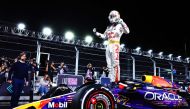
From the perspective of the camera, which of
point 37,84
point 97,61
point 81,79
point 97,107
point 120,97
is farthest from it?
point 97,61

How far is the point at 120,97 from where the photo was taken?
161 inches

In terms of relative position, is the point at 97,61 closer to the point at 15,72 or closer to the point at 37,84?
the point at 37,84

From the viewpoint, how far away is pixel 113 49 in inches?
206

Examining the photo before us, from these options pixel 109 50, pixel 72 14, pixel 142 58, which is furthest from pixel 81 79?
pixel 72 14

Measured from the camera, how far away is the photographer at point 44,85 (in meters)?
8.37

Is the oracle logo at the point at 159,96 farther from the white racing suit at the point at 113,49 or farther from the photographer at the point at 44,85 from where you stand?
the photographer at the point at 44,85

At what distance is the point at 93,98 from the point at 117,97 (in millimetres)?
935

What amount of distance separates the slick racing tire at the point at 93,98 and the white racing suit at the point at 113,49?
1793mm

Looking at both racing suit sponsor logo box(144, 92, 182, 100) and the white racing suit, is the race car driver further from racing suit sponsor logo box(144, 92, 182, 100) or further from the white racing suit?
racing suit sponsor logo box(144, 92, 182, 100)

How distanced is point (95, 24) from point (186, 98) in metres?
18.4

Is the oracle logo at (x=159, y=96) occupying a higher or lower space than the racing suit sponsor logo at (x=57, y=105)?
higher

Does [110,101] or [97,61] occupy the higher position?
[97,61]

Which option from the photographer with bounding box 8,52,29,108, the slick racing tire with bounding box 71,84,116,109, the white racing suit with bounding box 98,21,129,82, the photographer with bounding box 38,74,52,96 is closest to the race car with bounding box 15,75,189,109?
the slick racing tire with bounding box 71,84,116,109

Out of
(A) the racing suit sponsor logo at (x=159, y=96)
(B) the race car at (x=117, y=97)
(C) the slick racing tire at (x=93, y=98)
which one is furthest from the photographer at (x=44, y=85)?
(C) the slick racing tire at (x=93, y=98)
